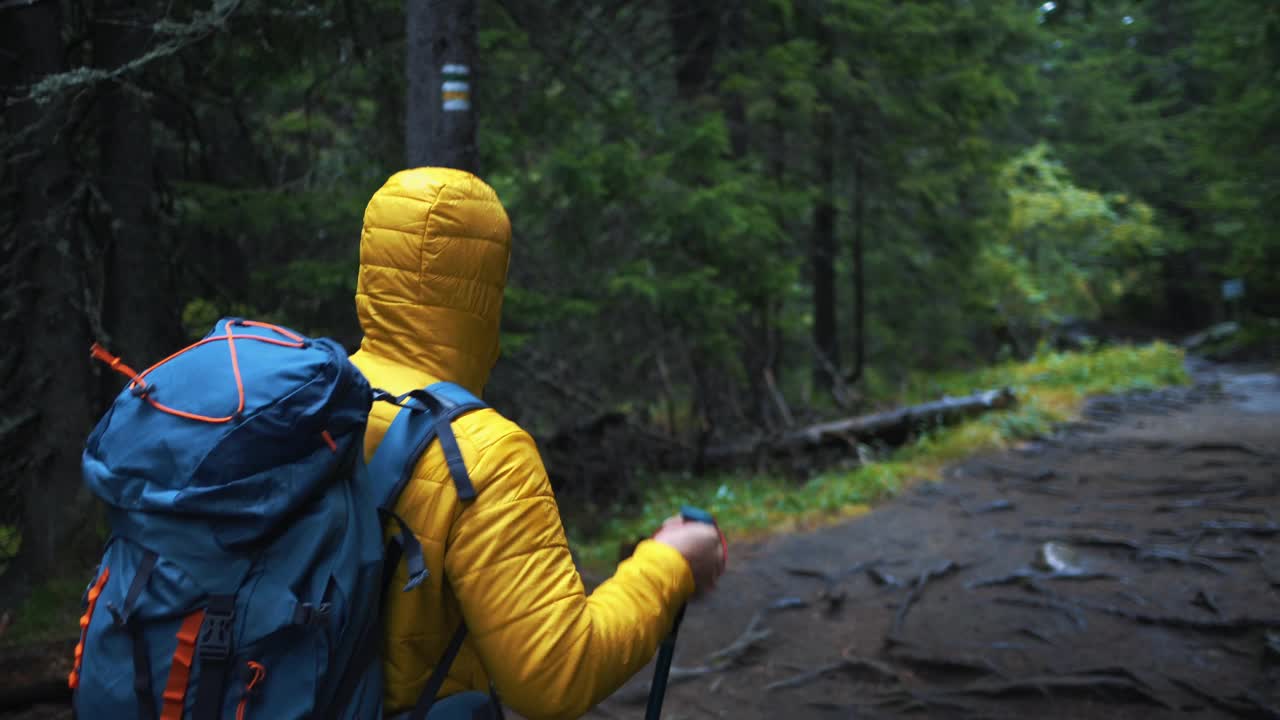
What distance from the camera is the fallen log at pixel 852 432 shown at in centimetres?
1100

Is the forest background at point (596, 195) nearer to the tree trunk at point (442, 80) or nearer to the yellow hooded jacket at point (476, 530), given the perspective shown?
the tree trunk at point (442, 80)

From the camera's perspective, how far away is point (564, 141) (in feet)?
27.9

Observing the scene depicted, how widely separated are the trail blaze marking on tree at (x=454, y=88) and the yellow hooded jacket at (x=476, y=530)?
243cm

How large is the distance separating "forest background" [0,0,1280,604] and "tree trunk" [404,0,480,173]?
0.08ft

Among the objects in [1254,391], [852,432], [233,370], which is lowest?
[852,432]

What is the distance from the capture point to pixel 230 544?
1430 millimetres

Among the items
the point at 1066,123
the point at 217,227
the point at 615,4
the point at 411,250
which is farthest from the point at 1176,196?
the point at 411,250

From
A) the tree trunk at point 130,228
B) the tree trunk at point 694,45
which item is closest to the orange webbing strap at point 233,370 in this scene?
the tree trunk at point 130,228

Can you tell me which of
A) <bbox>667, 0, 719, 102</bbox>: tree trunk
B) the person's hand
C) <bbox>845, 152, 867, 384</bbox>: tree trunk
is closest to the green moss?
the person's hand

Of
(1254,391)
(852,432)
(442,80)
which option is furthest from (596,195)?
(1254,391)

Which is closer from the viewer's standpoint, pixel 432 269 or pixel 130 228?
pixel 432 269

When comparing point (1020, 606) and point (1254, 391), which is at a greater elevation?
point (1254, 391)

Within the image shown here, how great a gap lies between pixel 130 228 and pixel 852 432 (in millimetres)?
8227

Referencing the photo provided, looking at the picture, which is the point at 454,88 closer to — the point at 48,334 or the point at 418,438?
the point at 418,438
